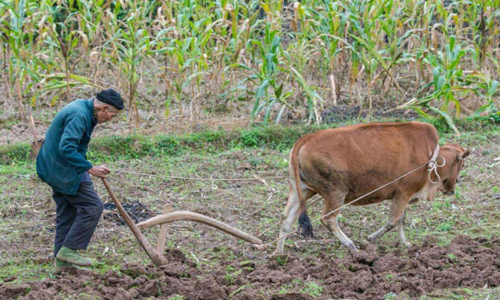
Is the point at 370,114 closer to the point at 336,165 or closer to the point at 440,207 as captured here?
the point at 440,207

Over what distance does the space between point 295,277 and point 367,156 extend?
5.65ft

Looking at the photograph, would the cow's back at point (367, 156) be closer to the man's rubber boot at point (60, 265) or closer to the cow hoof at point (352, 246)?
the cow hoof at point (352, 246)

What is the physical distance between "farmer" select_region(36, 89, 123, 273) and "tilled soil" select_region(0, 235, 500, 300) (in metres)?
0.28

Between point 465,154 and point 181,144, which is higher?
point 465,154

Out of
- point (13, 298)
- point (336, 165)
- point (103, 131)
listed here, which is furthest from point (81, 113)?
point (103, 131)

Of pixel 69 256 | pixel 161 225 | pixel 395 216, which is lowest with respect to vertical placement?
pixel 395 216

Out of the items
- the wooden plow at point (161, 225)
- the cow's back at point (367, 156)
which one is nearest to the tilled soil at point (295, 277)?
the wooden plow at point (161, 225)

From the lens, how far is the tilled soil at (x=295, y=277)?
5.71 meters

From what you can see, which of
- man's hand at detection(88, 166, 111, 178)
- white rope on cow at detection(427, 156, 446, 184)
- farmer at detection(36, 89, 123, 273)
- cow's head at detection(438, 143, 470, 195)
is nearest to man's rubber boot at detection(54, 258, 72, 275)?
farmer at detection(36, 89, 123, 273)

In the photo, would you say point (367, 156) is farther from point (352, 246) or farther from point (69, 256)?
point (69, 256)

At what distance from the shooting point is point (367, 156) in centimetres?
730

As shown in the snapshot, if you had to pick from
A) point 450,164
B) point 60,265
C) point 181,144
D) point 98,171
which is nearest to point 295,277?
point 98,171

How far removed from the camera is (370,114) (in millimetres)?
11719

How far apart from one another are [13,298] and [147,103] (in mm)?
7963
